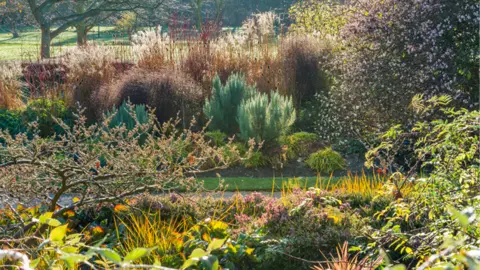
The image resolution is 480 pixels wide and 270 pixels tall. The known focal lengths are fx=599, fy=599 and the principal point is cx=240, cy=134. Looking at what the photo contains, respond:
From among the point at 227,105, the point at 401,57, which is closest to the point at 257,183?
the point at 227,105

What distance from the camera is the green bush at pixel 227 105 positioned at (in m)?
9.20

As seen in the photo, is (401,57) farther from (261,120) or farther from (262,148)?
(262,148)

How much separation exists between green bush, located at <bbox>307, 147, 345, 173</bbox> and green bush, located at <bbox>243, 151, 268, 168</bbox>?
62cm

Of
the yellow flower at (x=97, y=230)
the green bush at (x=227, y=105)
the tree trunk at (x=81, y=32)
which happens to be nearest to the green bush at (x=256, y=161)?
the green bush at (x=227, y=105)

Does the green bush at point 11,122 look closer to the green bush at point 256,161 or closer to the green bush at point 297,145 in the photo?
the green bush at point 256,161

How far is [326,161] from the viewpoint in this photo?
8094mm

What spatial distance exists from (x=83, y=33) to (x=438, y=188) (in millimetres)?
25843

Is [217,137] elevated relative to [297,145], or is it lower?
elevated

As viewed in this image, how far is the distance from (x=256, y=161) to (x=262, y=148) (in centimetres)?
43

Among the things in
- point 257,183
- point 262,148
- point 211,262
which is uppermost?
point 211,262

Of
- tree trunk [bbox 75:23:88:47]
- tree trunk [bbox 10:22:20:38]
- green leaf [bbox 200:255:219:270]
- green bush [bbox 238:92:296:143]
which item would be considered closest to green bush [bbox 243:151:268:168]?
green bush [bbox 238:92:296:143]

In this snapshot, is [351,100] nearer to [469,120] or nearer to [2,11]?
[469,120]

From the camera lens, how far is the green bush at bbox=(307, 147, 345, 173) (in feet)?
26.4

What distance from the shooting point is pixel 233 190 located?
22.5 ft
